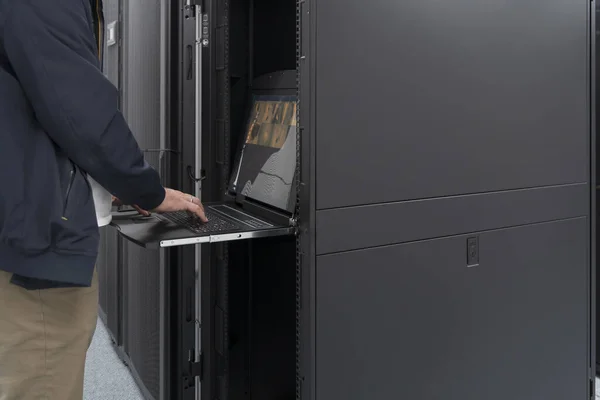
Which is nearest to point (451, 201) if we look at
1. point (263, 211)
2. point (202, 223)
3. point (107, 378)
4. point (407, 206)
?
point (407, 206)

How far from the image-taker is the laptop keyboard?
147 centimetres

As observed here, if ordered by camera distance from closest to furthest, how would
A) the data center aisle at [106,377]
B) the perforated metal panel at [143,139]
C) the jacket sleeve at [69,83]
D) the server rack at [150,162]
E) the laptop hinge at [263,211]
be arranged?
the jacket sleeve at [69,83] → the laptop hinge at [263,211] → the server rack at [150,162] → the perforated metal panel at [143,139] → the data center aisle at [106,377]

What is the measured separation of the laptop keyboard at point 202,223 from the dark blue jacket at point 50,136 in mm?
318

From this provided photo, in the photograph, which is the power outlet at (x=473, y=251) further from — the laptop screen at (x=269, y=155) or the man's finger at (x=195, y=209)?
the man's finger at (x=195, y=209)

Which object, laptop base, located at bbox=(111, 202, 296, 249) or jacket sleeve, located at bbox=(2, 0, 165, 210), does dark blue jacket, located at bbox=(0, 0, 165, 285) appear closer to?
jacket sleeve, located at bbox=(2, 0, 165, 210)

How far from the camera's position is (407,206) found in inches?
64.3

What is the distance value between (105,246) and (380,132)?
1.94 meters

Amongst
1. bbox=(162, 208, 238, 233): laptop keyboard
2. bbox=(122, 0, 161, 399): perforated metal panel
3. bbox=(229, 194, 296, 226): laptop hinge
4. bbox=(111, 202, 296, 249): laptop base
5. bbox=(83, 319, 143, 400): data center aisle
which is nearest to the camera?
bbox=(111, 202, 296, 249): laptop base

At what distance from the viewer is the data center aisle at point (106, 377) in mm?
2463

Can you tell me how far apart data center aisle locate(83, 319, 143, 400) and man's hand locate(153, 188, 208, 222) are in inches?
49.4

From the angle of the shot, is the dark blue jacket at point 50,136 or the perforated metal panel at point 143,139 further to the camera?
the perforated metal panel at point 143,139

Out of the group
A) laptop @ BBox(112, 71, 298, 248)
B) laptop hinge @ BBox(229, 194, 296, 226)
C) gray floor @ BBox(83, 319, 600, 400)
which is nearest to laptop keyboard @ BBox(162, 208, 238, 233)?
laptop @ BBox(112, 71, 298, 248)

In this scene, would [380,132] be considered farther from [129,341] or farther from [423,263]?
[129,341]

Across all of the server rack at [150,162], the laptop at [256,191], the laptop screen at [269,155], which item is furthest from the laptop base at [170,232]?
the server rack at [150,162]
